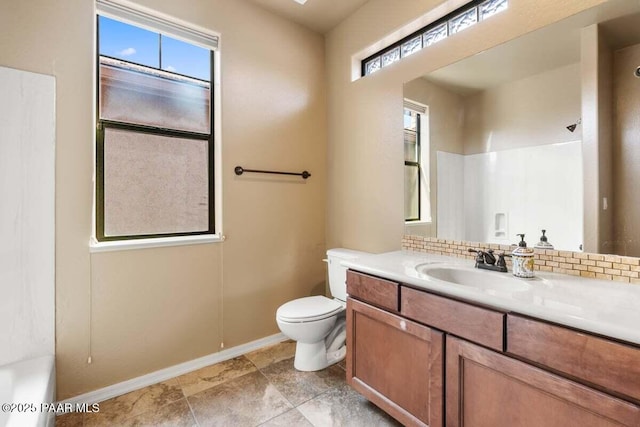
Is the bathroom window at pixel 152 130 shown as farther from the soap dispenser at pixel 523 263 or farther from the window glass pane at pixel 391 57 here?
the soap dispenser at pixel 523 263

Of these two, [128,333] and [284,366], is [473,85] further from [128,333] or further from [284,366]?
[128,333]

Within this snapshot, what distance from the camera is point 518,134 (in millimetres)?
1605

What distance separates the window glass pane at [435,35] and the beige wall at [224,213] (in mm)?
1027

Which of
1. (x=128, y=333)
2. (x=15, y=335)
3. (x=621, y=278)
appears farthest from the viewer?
(x=128, y=333)

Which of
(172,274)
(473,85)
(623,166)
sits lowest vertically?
(172,274)

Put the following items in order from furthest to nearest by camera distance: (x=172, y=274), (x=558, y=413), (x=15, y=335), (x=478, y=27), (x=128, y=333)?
(x=172, y=274)
(x=128, y=333)
(x=478, y=27)
(x=15, y=335)
(x=558, y=413)

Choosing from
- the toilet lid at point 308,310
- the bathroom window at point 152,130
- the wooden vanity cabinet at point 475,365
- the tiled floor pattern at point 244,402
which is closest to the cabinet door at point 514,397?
the wooden vanity cabinet at point 475,365

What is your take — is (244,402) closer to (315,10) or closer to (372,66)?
(372,66)

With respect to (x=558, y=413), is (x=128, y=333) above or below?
below

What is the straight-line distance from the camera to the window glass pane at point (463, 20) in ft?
5.71

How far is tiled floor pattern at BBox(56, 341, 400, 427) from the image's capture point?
161 centimetres

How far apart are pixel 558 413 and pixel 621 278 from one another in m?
0.68

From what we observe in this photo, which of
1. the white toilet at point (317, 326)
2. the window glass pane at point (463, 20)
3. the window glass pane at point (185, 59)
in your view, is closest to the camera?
the window glass pane at point (463, 20)

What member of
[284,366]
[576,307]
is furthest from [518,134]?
[284,366]
